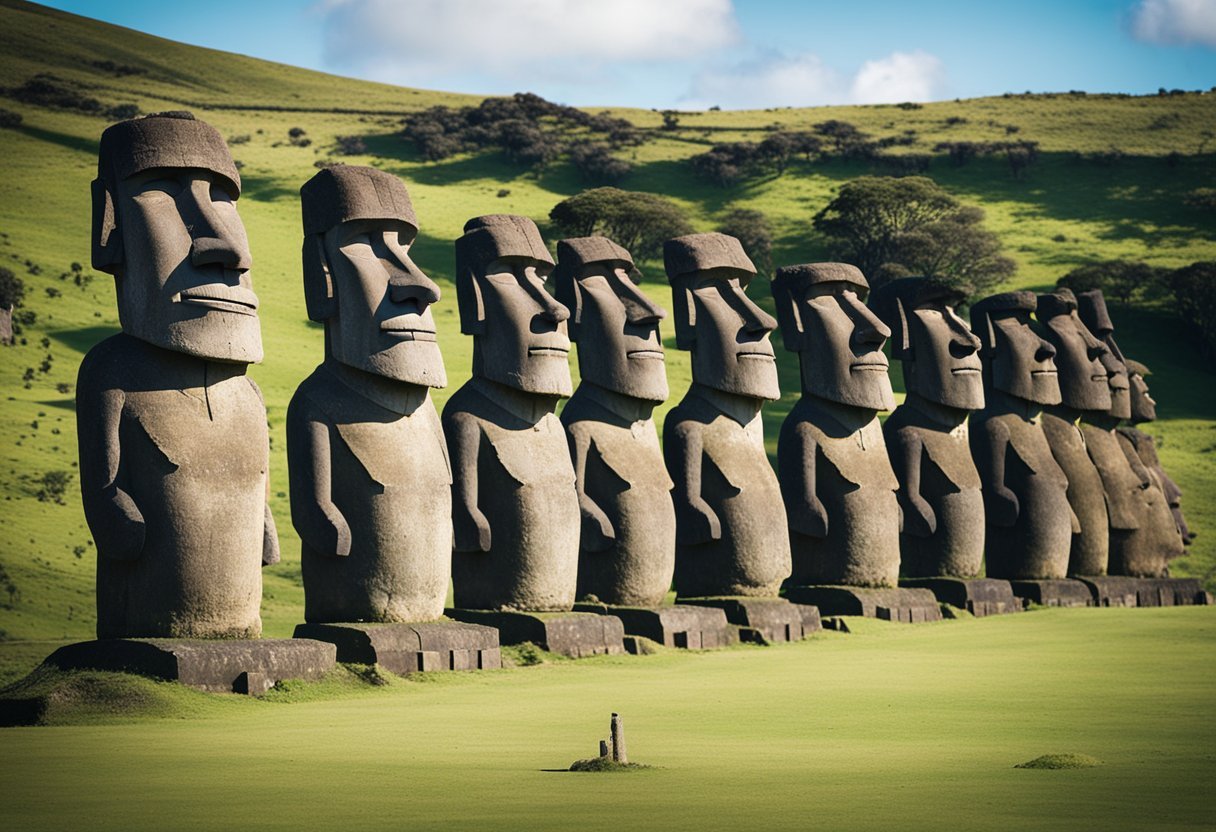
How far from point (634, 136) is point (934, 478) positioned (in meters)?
63.7

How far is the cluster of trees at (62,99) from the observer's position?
219 ft

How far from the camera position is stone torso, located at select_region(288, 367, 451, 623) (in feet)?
56.5

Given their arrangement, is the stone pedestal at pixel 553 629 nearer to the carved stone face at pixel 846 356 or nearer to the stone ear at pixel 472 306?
the stone ear at pixel 472 306

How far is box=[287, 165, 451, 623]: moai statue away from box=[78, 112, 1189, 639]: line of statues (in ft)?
0.09

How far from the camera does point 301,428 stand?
1739 cm

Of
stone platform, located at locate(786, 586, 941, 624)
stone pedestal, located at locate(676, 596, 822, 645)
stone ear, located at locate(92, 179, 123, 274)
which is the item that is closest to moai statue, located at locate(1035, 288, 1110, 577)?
stone platform, located at locate(786, 586, 941, 624)

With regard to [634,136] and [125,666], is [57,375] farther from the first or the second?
[634,136]

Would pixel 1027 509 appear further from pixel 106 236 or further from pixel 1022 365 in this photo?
pixel 106 236

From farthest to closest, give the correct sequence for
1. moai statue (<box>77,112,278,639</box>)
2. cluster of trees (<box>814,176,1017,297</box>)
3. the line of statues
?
cluster of trees (<box>814,176,1017,297</box>), the line of statues, moai statue (<box>77,112,278,639</box>)

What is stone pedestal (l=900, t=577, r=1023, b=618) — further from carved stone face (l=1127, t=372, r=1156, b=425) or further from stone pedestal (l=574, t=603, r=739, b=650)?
carved stone face (l=1127, t=372, r=1156, b=425)

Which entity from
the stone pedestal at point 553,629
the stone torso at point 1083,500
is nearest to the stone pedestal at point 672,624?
the stone pedestal at point 553,629

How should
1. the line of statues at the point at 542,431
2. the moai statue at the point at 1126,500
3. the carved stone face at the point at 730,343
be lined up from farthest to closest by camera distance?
1. the moai statue at the point at 1126,500
2. the carved stone face at the point at 730,343
3. the line of statues at the point at 542,431

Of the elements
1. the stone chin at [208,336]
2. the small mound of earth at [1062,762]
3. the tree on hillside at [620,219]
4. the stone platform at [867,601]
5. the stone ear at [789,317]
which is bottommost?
the small mound of earth at [1062,762]

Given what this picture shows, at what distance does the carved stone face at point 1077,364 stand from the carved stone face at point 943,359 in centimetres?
367
